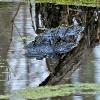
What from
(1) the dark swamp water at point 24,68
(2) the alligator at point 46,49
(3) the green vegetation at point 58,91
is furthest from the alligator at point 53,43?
(3) the green vegetation at point 58,91

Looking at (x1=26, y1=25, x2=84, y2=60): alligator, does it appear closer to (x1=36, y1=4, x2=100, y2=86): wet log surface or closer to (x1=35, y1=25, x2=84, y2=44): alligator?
(x1=35, y1=25, x2=84, y2=44): alligator

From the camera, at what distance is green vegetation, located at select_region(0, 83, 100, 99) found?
499 cm

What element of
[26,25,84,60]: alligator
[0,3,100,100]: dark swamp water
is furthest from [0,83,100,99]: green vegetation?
[26,25,84,60]: alligator

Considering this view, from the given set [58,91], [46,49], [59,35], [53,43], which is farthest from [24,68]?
[59,35]

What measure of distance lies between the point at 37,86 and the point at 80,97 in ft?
1.83

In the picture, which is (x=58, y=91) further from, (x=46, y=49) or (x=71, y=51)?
(x=46, y=49)

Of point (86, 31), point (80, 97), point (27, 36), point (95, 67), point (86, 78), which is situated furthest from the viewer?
point (27, 36)

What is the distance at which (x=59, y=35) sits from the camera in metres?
7.97

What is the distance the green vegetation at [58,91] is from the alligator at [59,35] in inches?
95.9

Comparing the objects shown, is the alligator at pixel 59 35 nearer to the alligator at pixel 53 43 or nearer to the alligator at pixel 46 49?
the alligator at pixel 53 43

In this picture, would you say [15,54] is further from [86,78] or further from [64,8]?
[64,8]

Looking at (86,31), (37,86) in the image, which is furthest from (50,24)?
(37,86)

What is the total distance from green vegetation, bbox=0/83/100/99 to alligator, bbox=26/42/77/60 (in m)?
1.70

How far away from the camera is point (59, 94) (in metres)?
5.03
